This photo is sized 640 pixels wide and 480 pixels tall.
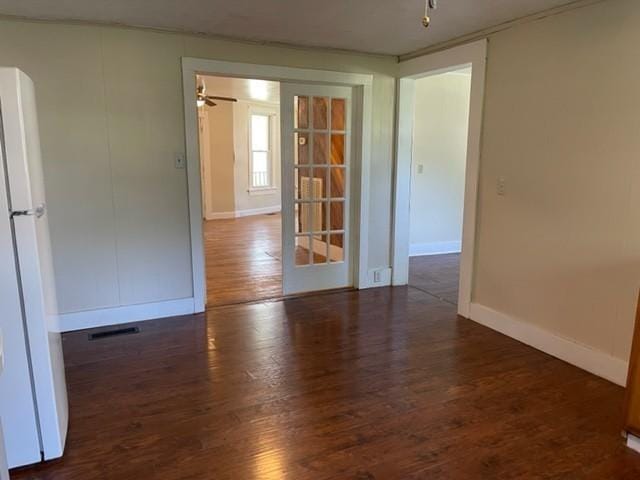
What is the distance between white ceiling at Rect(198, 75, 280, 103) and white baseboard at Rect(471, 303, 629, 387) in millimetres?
4433

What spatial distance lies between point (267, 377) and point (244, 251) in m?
3.77

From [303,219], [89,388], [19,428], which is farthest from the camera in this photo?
[303,219]

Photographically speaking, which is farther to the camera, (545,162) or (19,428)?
(545,162)

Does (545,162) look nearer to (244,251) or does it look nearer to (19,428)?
(19,428)

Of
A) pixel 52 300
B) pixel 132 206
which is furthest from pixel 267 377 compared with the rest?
pixel 132 206

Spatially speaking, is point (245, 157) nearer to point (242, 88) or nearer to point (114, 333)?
point (242, 88)

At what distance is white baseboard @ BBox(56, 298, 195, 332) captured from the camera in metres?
3.52

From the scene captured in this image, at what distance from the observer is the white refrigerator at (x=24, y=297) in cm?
173

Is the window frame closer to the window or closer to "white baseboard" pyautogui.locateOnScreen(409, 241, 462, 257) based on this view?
the window

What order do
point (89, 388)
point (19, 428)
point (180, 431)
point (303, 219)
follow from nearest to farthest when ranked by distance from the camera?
point (19, 428)
point (180, 431)
point (89, 388)
point (303, 219)

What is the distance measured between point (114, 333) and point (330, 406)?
74.8 inches

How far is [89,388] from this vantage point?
2.67 metres

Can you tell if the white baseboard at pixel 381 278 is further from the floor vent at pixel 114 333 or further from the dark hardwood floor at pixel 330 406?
the floor vent at pixel 114 333

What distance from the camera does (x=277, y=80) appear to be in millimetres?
3980
